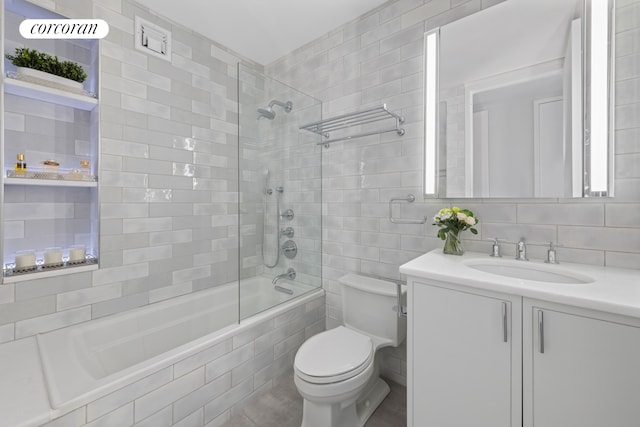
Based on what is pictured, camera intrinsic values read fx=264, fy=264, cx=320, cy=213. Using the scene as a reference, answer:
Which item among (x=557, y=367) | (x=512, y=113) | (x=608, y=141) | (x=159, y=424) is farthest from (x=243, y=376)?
(x=608, y=141)

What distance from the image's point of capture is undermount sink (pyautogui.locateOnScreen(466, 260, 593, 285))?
115cm

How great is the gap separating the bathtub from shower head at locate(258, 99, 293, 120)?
120 cm

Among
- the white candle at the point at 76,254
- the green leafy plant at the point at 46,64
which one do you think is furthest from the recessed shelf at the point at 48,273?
the green leafy plant at the point at 46,64

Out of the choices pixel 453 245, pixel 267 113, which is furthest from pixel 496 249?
Answer: pixel 267 113

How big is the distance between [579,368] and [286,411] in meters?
1.51

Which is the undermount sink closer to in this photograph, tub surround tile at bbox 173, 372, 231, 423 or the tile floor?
the tile floor

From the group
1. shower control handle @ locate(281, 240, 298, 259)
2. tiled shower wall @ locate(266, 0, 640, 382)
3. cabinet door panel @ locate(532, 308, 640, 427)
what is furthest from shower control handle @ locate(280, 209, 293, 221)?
cabinet door panel @ locate(532, 308, 640, 427)

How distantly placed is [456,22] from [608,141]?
3.40 feet

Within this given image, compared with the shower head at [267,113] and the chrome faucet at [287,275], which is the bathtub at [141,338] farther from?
the shower head at [267,113]

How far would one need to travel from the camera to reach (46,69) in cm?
156

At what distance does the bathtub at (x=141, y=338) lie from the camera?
1158 mm

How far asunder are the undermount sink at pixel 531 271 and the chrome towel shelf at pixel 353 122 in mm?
991

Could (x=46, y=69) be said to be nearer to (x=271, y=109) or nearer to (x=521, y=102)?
(x=271, y=109)

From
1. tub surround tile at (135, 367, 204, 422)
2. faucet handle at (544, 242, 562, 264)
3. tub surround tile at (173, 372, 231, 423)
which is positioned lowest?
tub surround tile at (173, 372, 231, 423)
